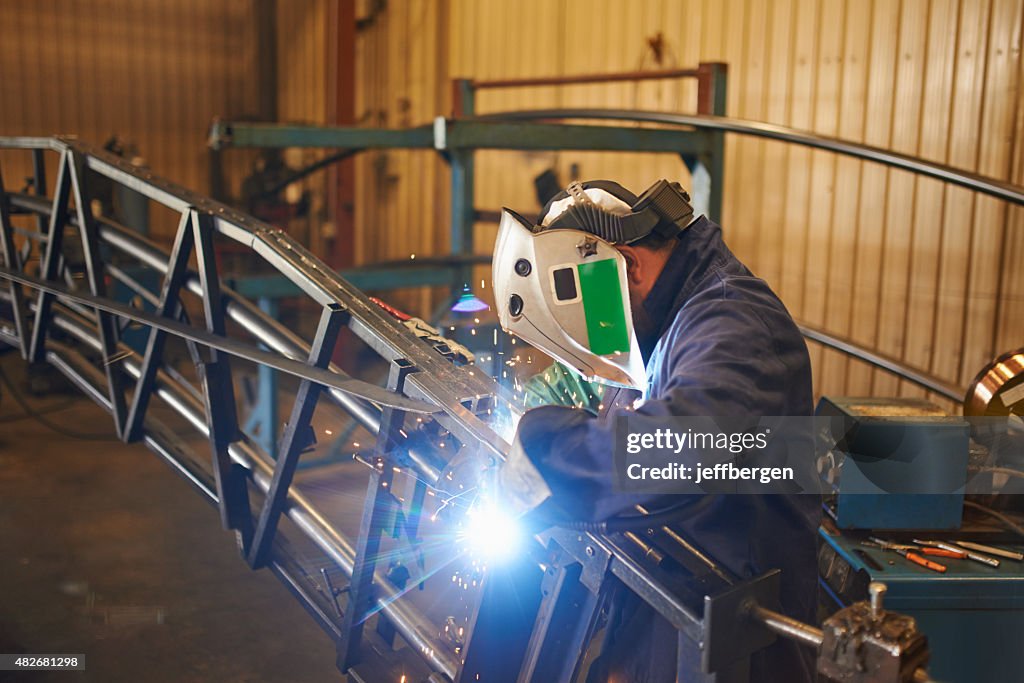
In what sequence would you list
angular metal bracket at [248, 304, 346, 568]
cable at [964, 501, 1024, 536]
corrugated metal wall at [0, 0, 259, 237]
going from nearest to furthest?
angular metal bracket at [248, 304, 346, 568] < cable at [964, 501, 1024, 536] < corrugated metal wall at [0, 0, 259, 237]

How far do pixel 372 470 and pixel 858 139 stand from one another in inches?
165

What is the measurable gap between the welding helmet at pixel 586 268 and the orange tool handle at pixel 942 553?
1106 mm

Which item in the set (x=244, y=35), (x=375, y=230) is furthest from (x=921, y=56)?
(x=244, y=35)

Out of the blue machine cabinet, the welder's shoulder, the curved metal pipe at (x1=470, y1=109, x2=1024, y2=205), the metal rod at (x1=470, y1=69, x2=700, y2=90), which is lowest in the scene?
the blue machine cabinet

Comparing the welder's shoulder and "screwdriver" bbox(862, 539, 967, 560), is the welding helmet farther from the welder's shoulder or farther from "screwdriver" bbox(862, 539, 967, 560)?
"screwdriver" bbox(862, 539, 967, 560)

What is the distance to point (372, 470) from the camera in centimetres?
192

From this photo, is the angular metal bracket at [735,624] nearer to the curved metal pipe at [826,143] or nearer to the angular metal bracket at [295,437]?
the angular metal bracket at [295,437]

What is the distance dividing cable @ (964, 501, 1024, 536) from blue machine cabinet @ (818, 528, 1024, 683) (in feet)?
0.54

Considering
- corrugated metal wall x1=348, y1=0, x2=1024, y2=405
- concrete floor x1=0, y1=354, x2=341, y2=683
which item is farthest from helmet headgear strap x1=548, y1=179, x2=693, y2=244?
corrugated metal wall x1=348, y1=0, x2=1024, y2=405

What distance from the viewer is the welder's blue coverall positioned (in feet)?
4.27

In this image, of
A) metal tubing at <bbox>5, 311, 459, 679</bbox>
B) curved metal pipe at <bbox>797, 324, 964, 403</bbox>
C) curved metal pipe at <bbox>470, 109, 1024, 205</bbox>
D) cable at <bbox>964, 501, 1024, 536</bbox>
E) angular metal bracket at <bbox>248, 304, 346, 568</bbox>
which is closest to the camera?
metal tubing at <bbox>5, 311, 459, 679</bbox>

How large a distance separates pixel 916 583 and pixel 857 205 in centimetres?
357

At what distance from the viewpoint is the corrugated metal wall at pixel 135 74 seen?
978cm

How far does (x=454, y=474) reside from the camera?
5.53 feet
